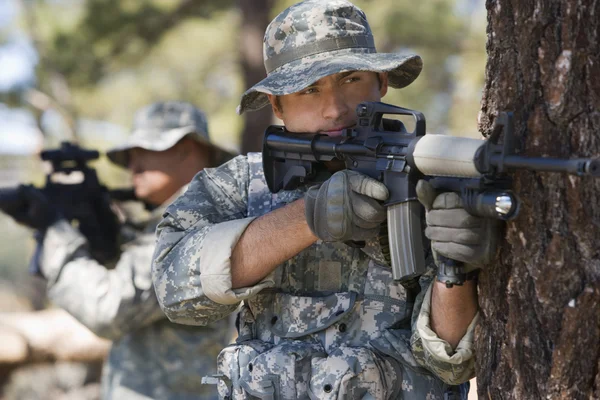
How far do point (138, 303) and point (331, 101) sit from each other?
6.56 ft

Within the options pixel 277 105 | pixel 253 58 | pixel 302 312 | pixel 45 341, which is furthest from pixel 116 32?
pixel 302 312

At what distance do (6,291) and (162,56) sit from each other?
423 cm

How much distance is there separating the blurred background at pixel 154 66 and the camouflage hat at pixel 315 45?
4.52 m

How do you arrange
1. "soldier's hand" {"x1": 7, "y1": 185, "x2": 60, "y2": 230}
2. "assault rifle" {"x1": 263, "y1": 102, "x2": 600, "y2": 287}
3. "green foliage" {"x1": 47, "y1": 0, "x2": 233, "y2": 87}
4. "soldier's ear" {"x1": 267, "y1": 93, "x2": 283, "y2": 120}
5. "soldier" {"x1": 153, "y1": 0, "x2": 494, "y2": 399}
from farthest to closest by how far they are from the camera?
"green foliage" {"x1": 47, "y1": 0, "x2": 233, "y2": 87}, "soldier's hand" {"x1": 7, "y1": 185, "x2": 60, "y2": 230}, "soldier's ear" {"x1": 267, "y1": 93, "x2": 283, "y2": 120}, "soldier" {"x1": 153, "y1": 0, "x2": 494, "y2": 399}, "assault rifle" {"x1": 263, "y1": 102, "x2": 600, "y2": 287}

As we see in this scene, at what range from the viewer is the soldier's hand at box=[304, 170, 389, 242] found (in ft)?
7.61

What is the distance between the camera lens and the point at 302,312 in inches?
104

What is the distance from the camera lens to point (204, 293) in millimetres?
2602

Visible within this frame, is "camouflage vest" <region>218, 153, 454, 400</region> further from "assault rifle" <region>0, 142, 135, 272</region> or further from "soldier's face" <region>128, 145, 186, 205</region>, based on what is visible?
"assault rifle" <region>0, 142, 135, 272</region>

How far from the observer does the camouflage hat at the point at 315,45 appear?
266cm

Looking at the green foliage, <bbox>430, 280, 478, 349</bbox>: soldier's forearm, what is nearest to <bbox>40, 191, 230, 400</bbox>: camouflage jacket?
<bbox>430, 280, 478, 349</bbox>: soldier's forearm

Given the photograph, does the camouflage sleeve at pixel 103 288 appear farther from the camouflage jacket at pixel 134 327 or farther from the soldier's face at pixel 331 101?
the soldier's face at pixel 331 101

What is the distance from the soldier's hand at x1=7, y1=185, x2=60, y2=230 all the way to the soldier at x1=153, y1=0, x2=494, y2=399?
1.96 meters

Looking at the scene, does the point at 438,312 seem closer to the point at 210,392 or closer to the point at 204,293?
the point at 204,293

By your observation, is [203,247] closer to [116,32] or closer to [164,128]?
[164,128]
